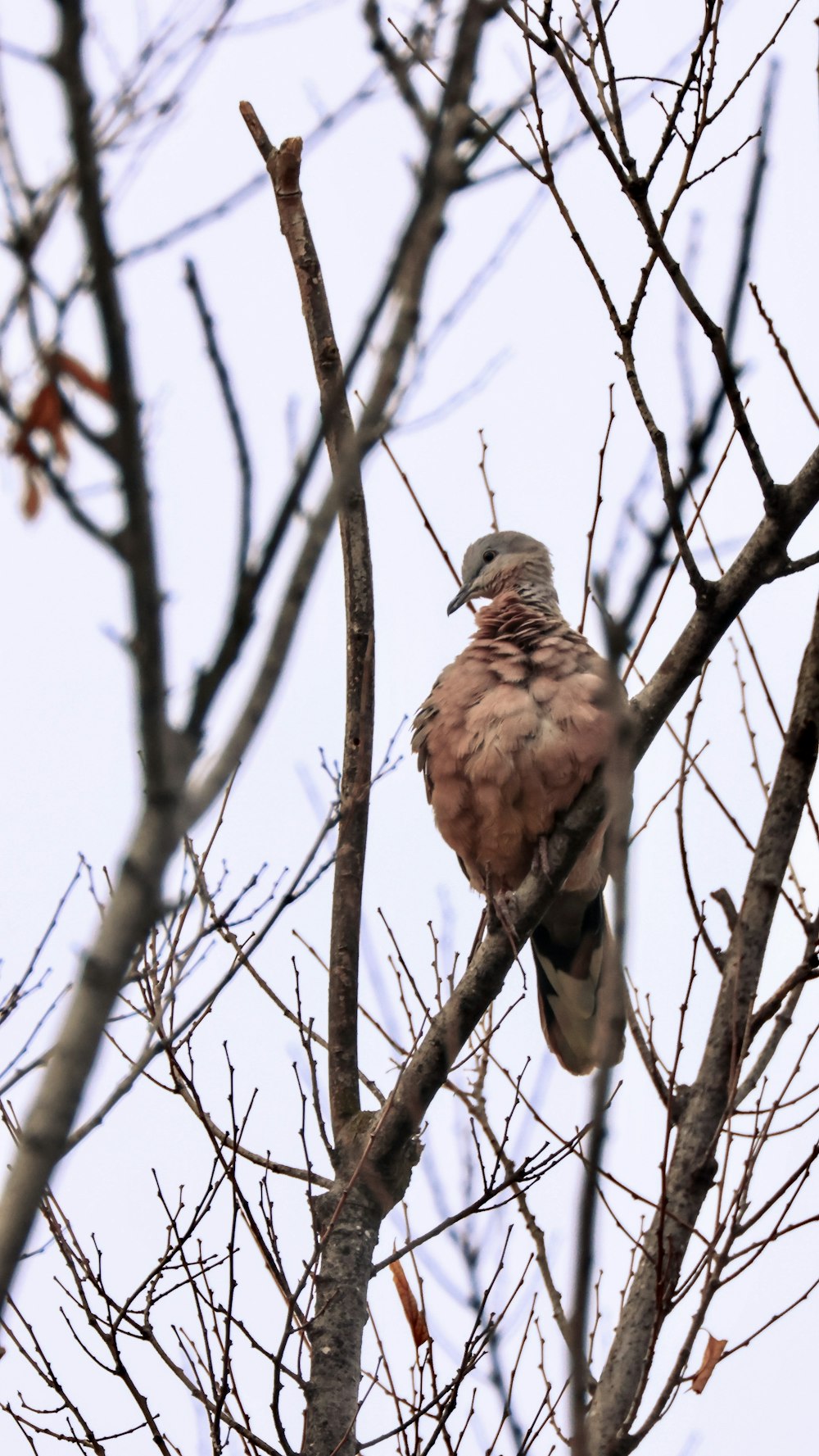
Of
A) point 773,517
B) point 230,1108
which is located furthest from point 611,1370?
point 773,517

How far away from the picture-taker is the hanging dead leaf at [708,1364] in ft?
7.70

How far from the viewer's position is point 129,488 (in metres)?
1.11

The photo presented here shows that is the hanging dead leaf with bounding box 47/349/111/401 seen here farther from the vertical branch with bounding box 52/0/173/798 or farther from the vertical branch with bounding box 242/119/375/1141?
the vertical branch with bounding box 242/119/375/1141

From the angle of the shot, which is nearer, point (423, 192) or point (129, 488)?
point (129, 488)

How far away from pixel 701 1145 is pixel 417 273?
6.23 ft

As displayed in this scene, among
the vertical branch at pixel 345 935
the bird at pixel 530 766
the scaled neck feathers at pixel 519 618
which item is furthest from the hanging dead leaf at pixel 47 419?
the scaled neck feathers at pixel 519 618

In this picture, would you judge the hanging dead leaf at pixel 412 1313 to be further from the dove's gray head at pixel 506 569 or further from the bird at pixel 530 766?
the dove's gray head at pixel 506 569

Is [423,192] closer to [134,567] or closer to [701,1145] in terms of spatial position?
[134,567]

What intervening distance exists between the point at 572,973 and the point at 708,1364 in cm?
201

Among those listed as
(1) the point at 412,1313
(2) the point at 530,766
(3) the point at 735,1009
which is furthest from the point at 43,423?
(2) the point at 530,766

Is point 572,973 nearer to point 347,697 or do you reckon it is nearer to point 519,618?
point 519,618

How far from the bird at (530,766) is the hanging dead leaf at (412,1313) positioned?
800 millimetres

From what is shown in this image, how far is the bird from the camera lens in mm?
3682

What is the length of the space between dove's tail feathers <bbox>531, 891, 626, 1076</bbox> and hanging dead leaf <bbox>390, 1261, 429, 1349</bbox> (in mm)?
1571
